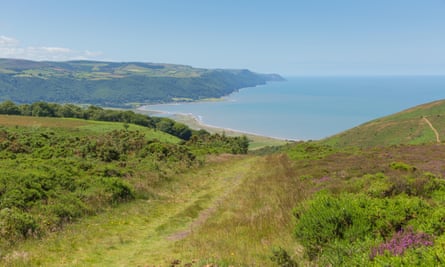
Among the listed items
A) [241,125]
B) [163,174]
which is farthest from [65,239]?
[241,125]

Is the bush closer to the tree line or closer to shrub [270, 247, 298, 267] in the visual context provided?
shrub [270, 247, 298, 267]

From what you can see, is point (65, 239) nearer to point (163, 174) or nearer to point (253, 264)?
point (253, 264)

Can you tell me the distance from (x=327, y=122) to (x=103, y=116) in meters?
134

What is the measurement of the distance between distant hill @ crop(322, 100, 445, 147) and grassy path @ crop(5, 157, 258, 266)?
77.1 m

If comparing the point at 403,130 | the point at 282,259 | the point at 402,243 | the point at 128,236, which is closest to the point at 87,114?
the point at 403,130

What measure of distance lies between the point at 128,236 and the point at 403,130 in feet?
315

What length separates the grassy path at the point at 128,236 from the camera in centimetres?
778

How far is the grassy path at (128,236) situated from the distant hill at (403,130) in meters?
77.1

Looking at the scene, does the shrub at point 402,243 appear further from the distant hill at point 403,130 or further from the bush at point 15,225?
the distant hill at point 403,130

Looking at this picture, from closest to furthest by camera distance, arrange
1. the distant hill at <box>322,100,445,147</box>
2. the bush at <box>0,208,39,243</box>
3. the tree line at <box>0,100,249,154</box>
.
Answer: the bush at <box>0,208,39,243</box> < the distant hill at <box>322,100,445,147</box> < the tree line at <box>0,100,249,154</box>

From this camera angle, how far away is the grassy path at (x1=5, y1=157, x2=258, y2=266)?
25.5 ft

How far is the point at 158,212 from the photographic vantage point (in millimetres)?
13672

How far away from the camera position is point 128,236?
404 inches

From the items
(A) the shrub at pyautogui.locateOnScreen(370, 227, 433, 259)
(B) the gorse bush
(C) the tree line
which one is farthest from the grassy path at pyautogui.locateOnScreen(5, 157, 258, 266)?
(C) the tree line
